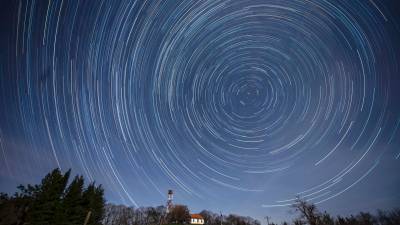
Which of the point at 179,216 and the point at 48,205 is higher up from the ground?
the point at 179,216

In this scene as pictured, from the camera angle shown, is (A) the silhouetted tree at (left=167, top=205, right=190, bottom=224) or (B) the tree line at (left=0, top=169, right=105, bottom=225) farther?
(A) the silhouetted tree at (left=167, top=205, right=190, bottom=224)

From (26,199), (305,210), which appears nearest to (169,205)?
(305,210)

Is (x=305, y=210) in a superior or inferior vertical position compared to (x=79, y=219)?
superior

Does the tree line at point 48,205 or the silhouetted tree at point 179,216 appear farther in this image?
the silhouetted tree at point 179,216

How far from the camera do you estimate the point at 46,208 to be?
39625 mm

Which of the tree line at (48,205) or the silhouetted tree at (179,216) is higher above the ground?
the silhouetted tree at (179,216)

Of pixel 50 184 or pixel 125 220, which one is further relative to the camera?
pixel 125 220

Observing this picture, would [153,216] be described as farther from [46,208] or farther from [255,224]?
[46,208]

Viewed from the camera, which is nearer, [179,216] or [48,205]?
[48,205]

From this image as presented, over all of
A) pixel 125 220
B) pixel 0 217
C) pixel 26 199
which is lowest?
pixel 0 217

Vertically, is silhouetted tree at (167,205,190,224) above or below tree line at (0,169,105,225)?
above

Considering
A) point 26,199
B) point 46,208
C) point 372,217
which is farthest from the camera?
point 372,217

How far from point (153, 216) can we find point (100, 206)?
69.6 metres

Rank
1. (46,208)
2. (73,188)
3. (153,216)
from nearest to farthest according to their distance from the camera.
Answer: (46,208) → (73,188) → (153,216)
